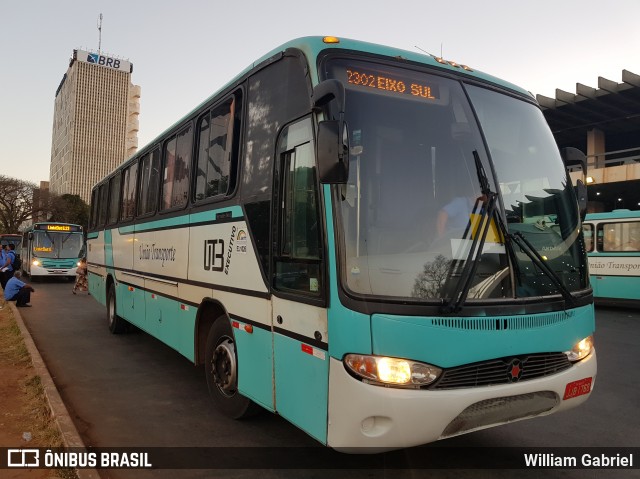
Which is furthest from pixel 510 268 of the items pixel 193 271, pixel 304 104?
pixel 193 271

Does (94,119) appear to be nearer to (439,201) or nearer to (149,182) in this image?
(149,182)

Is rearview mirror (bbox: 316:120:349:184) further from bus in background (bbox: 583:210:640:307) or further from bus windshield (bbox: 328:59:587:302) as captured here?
bus in background (bbox: 583:210:640:307)

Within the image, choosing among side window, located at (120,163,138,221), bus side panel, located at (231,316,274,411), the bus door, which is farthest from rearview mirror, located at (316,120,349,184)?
side window, located at (120,163,138,221)

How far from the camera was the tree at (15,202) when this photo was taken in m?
58.6

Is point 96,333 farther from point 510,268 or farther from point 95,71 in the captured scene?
point 95,71

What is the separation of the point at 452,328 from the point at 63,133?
15637cm

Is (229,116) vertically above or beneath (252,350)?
above

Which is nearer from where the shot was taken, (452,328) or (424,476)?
(452,328)

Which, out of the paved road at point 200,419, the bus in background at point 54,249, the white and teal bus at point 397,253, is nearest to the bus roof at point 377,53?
the white and teal bus at point 397,253

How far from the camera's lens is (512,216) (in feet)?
11.4

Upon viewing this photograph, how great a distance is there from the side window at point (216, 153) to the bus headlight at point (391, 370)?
2.39m

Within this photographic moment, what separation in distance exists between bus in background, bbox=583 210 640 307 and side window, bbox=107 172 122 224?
12.2 metres

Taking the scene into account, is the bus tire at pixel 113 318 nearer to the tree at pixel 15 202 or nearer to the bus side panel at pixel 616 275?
the bus side panel at pixel 616 275

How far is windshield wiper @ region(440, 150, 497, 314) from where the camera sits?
121 inches
